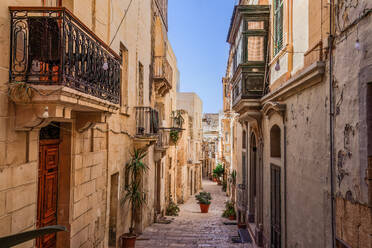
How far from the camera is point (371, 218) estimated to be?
3.13 m

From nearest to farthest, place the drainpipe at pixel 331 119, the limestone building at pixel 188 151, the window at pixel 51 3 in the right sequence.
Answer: the drainpipe at pixel 331 119, the window at pixel 51 3, the limestone building at pixel 188 151

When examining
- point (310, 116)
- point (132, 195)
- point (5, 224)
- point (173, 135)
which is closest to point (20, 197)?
point (5, 224)

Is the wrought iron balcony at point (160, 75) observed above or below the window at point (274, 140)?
above

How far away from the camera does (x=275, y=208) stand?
7.72 meters

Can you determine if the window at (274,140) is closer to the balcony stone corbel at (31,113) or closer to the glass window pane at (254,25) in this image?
the glass window pane at (254,25)

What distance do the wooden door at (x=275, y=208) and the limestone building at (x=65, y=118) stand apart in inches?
167

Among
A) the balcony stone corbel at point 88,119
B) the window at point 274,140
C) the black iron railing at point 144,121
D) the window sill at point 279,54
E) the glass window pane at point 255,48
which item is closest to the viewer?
the balcony stone corbel at point 88,119

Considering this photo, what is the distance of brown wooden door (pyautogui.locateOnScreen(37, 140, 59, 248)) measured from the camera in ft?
15.0

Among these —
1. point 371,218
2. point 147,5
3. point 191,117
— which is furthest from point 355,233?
point 191,117

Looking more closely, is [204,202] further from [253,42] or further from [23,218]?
[23,218]

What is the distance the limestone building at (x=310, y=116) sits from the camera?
3.46 metres

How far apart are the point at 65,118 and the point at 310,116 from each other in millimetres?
3972

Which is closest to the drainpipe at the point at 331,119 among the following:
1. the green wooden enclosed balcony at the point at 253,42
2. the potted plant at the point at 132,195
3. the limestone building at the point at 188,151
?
the green wooden enclosed balcony at the point at 253,42

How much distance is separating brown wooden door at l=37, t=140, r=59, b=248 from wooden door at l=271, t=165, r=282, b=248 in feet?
16.8
